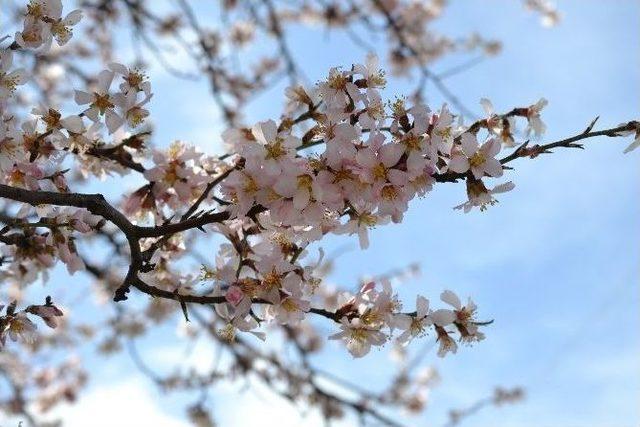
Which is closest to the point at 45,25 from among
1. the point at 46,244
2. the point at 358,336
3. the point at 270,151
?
the point at 46,244

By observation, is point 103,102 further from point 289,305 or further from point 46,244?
point 289,305

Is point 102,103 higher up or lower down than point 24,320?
higher up

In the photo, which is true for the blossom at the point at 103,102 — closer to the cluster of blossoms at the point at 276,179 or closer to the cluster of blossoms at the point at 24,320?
the cluster of blossoms at the point at 276,179

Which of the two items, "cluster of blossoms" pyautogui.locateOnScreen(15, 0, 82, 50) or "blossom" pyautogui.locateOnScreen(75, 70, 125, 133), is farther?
"blossom" pyautogui.locateOnScreen(75, 70, 125, 133)

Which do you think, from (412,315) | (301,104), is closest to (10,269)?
(301,104)

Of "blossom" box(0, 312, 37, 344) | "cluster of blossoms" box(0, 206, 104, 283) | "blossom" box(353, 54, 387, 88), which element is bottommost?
"blossom" box(0, 312, 37, 344)

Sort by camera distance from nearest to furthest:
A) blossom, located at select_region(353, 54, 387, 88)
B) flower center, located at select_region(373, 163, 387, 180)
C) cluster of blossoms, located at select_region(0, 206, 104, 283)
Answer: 1. flower center, located at select_region(373, 163, 387, 180)
2. blossom, located at select_region(353, 54, 387, 88)
3. cluster of blossoms, located at select_region(0, 206, 104, 283)

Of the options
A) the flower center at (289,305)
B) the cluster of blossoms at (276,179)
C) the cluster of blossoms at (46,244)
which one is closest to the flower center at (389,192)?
the cluster of blossoms at (276,179)

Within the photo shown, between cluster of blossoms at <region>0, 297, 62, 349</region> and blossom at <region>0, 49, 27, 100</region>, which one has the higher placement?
blossom at <region>0, 49, 27, 100</region>

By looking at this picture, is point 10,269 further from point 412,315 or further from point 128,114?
point 412,315

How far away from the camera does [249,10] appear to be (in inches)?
197

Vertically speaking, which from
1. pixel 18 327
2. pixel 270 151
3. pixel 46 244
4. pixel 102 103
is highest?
pixel 102 103

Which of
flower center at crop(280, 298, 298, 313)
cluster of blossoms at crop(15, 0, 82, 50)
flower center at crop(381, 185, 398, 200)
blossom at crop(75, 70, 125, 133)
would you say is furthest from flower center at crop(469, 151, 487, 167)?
cluster of blossoms at crop(15, 0, 82, 50)

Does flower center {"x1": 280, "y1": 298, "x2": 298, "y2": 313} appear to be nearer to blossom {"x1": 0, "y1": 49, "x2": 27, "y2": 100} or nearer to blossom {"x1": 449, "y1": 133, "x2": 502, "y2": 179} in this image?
blossom {"x1": 449, "y1": 133, "x2": 502, "y2": 179}
